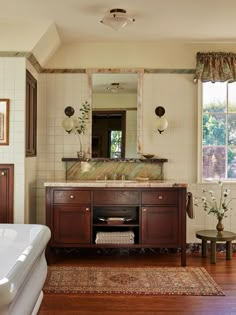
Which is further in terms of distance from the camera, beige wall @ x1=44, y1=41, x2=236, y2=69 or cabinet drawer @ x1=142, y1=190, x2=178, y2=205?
beige wall @ x1=44, y1=41, x2=236, y2=69

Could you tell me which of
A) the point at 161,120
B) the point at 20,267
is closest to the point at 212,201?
the point at 161,120

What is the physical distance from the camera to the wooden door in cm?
416

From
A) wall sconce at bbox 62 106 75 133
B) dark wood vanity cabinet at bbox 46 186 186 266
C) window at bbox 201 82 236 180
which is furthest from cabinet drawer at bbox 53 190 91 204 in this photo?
window at bbox 201 82 236 180

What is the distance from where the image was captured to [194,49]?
4.84 metres

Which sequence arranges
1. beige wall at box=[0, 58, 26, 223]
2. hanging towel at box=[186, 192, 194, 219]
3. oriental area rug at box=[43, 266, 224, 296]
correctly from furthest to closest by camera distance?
hanging towel at box=[186, 192, 194, 219]
beige wall at box=[0, 58, 26, 223]
oriental area rug at box=[43, 266, 224, 296]

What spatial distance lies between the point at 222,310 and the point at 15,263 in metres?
1.89

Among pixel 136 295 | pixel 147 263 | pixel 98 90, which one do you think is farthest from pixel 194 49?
pixel 136 295

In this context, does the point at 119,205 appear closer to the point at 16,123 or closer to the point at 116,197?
the point at 116,197

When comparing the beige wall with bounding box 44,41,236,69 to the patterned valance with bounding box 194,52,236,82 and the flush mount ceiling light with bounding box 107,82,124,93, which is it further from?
the flush mount ceiling light with bounding box 107,82,124,93

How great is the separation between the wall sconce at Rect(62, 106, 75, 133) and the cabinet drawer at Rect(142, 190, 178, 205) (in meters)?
1.20

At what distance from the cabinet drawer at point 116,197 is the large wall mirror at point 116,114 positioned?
676mm

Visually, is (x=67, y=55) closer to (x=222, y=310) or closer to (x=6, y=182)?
(x=6, y=182)

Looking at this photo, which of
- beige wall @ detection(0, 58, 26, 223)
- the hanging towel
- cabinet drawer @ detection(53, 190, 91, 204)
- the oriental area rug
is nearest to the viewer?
the oriental area rug

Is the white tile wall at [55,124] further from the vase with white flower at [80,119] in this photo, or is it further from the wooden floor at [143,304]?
the wooden floor at [143,304]
